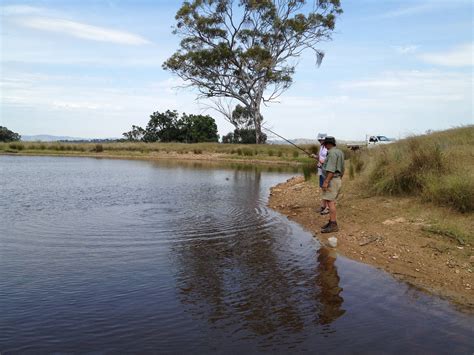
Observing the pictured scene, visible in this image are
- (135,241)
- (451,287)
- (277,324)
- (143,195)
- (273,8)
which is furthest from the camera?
(273,8)

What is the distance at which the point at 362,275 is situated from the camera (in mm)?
6625

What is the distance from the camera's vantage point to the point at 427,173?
34.0ft

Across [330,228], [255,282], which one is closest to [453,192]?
[330,228]

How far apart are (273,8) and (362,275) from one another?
35.7 meters

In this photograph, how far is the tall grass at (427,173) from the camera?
8.80 meters

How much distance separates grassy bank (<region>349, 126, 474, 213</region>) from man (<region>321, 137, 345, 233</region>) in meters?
2.13

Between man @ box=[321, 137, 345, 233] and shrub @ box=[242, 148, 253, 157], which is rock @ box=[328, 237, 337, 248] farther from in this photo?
shrub @ box=[242, 148, 253, 157]

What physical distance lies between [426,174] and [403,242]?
3.22 metres

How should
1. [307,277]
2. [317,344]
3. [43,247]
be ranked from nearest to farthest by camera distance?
[317,344] < [307,277] < [43,247]

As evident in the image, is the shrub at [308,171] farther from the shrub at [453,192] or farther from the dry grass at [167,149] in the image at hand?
the dry grass at [167,149]

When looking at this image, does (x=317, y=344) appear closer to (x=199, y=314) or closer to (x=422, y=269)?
(x=199, y=314)

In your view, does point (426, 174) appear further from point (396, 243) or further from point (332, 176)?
point (396, 243)

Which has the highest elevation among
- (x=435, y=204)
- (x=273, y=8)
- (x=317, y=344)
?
(x=273, y=8)

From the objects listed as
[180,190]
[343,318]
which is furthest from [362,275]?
[180,190]
